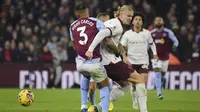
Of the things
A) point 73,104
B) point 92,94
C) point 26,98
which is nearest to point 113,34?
point 92,94

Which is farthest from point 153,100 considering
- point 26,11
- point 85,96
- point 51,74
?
point 26,11

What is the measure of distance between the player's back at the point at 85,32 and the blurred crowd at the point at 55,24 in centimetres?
1407

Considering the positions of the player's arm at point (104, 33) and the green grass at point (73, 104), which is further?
the green grass at point (73, 104)

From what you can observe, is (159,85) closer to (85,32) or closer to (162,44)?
(162,44)

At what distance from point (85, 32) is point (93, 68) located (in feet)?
2.46

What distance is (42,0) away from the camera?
3053cm

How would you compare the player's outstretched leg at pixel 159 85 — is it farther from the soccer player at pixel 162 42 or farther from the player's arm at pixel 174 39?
the player's arm at pixel 174 39

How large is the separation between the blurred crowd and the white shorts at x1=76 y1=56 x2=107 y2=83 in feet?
46.3

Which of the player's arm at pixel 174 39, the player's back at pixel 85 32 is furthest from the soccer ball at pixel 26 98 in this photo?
the player's arm at pixel 174 39

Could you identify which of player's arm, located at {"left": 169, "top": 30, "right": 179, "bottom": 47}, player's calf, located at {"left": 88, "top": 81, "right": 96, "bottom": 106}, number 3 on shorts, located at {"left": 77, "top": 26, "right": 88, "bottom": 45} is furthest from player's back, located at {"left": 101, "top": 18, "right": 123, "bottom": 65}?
player's arm, located at {"left": 169, "top": 30, "right": 179, "bottom": 47}

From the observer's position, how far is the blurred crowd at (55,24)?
88.2 ft

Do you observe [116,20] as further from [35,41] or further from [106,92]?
[35,41]

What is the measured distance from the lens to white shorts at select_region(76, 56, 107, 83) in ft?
40.2

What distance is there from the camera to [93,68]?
1227 centimetres
